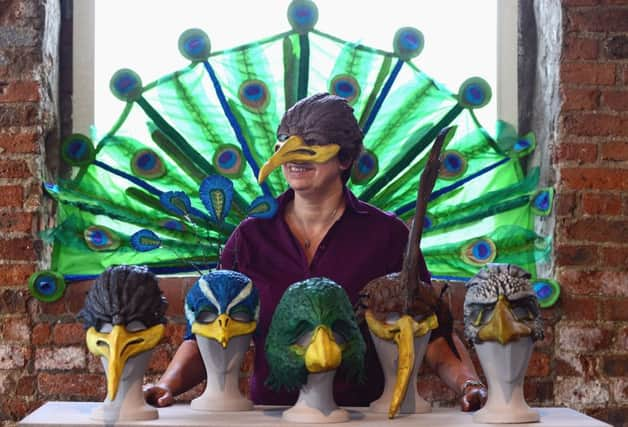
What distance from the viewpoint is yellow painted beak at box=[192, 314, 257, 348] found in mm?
1379

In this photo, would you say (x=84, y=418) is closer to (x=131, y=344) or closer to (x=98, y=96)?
(x=131, y=344)

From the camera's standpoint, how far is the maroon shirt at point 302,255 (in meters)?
1.72

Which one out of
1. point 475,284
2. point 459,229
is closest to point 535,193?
point 459,229

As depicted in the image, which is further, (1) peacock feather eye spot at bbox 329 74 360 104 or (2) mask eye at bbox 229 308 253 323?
(1) peacock feather eye spot at bbox 329 74 360 104

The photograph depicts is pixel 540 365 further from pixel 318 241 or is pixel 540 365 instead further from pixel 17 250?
pixel 17 250

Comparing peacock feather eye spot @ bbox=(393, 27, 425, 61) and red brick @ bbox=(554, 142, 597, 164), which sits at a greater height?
peacock feather eye spot @ bbox=(393, 27, 425, 61)

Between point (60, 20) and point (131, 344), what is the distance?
1461mm

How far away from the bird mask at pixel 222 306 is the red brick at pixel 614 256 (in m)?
1.19

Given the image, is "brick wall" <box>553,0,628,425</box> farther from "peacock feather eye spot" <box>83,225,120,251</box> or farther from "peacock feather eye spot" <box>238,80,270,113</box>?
"peacock feather eye spot" <box>83,225,120,251</box>

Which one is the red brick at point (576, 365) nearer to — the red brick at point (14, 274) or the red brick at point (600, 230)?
the red brick at point (600, 230)

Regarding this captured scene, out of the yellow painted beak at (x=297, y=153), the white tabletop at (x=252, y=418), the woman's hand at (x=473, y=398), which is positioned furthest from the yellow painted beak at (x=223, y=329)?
the woman's hand at (x=473, y=398)

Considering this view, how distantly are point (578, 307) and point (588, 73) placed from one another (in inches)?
21.4

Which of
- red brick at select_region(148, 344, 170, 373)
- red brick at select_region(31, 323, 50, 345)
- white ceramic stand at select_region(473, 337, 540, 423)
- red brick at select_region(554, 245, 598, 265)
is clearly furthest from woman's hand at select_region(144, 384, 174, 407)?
red brick at select_region(554, 245, 598, 265)

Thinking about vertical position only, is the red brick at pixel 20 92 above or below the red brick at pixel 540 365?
above
